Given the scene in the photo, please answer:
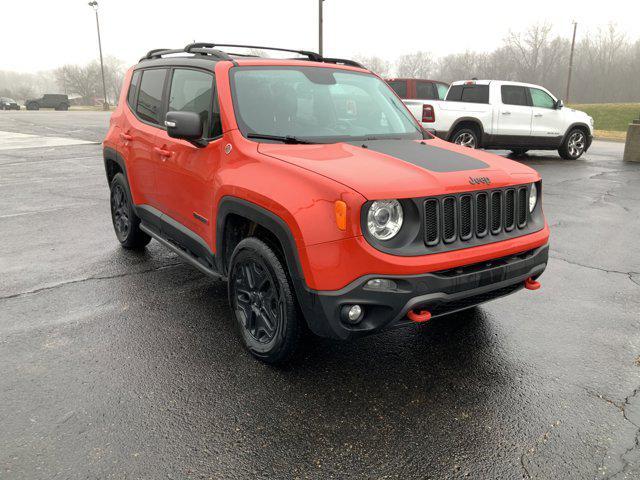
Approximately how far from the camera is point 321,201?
2865mm

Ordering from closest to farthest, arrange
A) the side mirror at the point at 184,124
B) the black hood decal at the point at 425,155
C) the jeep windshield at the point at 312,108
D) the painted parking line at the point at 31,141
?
the black hood decal at the point at 425,155
the side mirror at the point at 184,124
the jeep windshield at the point at 312,108
the painted parking line at the point at 31,141

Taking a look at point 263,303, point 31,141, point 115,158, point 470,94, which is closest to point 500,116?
point 470,94

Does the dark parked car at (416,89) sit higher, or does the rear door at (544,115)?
the dark parked car at (416,89)

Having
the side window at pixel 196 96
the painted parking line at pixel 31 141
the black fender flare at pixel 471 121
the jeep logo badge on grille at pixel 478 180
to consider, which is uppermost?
the side window at pixel 196 96

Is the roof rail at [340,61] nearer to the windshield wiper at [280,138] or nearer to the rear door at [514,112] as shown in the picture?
the windshield wiper at [280,138]

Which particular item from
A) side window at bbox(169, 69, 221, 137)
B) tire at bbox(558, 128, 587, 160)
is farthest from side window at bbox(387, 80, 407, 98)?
side window at bbox(169, 69, 221, 137)

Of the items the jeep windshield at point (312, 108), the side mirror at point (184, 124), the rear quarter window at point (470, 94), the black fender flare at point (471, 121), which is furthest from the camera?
the rear quarter window at point (470, 94)

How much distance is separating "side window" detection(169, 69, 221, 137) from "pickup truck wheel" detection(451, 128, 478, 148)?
1096 centimetres

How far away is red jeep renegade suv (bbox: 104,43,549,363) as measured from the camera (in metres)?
2.85

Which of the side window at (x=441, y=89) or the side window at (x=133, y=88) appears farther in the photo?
the side window at (x=441, y=89)

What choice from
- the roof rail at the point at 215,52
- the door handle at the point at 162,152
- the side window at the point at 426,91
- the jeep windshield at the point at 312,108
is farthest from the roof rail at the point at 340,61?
the side window at the point at 426,91

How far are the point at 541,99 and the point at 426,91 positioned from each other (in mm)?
3176

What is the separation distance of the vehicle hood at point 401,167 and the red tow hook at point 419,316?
0.63m

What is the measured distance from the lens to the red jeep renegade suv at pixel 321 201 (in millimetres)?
2850
